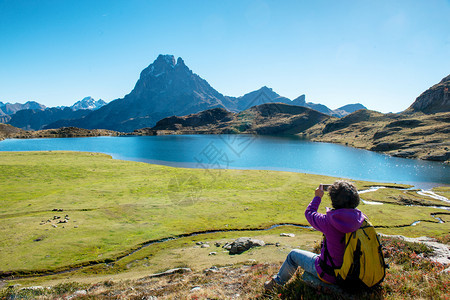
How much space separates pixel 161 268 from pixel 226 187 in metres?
36.3

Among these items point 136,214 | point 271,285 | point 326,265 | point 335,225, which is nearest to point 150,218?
point 136,214

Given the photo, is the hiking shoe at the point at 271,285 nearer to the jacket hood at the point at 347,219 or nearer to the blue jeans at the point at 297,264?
the blue jeans at the point at 297,264

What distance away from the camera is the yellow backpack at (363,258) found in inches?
241

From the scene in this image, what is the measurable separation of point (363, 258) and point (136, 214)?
33178 millimetres

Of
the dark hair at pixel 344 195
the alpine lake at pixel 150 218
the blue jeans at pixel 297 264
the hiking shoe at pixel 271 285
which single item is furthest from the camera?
the alpine lake at pixel 150 218

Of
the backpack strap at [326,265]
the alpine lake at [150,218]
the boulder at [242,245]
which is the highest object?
the backpack strap at [326,265]

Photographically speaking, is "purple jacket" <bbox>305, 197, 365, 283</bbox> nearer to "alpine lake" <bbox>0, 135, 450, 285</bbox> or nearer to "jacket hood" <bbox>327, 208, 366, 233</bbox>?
"jacket hood" <bbox>327, 208, 366, 233</bbox>

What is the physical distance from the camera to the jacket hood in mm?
5996

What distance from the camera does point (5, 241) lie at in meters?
23.2

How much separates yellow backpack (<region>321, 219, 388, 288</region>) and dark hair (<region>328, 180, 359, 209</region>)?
0.72m

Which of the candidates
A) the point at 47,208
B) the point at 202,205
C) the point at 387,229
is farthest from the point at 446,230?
the point at 47,208

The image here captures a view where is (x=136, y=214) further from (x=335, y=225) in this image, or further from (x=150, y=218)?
(x=335, y=225)

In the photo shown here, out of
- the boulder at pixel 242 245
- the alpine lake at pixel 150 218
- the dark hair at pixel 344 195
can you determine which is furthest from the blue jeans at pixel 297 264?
the boulder at pixel 242 245

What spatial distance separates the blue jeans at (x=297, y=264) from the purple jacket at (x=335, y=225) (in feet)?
1.30
